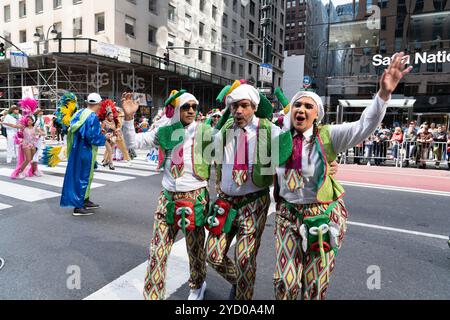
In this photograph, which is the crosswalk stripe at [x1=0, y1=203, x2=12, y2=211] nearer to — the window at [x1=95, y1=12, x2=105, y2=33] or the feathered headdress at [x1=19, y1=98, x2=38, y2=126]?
the feathered headdress at [x1=19, y1=98, x2=38, y2=126]

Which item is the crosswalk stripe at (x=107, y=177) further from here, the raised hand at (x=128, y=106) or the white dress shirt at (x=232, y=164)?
the white dress shirt at (x=232, y=164)

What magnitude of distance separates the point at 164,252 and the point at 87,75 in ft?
70.2

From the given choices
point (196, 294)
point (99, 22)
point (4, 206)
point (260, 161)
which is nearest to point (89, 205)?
point (4, 206)

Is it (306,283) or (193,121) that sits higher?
(193,121)

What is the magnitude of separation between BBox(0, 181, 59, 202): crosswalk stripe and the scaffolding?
1325cm

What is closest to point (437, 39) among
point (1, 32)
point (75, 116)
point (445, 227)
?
point (445, 227)

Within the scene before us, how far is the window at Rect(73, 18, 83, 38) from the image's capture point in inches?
1023

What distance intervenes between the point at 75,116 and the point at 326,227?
14.8ft

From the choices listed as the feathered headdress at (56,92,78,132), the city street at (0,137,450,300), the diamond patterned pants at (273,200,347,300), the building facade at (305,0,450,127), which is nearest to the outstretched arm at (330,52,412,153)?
the diamond patterned pants at (273,200,347,300)

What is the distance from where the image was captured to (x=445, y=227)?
17.4ft

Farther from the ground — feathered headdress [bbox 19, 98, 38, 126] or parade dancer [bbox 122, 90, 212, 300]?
feathered headdress [bbox 19, 98, 38, 126]

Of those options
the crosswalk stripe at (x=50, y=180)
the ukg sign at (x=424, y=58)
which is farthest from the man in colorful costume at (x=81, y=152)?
the ukg sign at (x=424, y=58)

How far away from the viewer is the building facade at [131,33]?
76.8 ft
